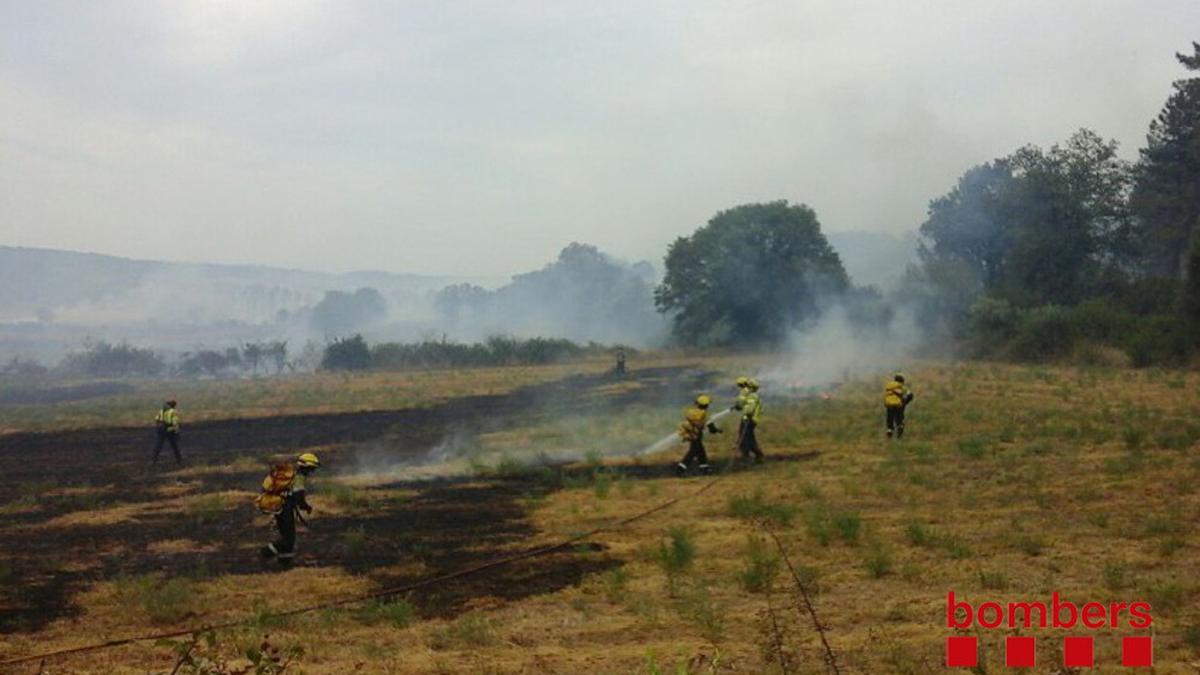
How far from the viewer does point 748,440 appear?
732 inches

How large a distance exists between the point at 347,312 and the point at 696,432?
155 m

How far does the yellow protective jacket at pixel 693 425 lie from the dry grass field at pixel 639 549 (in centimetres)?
117

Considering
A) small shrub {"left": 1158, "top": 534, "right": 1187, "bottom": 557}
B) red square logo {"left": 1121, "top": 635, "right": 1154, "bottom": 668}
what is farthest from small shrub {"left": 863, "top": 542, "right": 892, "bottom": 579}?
small shrub {"left": 1158, "top": 534, "right": 1187, "bottom": 557}

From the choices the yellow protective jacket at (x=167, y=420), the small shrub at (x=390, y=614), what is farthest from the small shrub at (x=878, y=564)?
the yellow protective jacket at (x=167, y=420)

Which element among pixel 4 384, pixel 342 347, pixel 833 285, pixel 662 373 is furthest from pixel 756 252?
pixel 4 384

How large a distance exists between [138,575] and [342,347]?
57790 mm

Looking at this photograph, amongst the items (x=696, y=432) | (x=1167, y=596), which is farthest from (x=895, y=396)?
(x=1167, y=596)

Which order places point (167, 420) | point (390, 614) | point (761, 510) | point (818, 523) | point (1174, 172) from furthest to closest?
point (1174, 172)
point (167, 420)
point (761, 510)
point (818, 523)
point (390, 614)

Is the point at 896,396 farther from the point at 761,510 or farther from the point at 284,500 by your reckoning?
the point at 284,500

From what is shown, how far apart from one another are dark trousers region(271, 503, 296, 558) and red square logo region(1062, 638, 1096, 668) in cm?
964

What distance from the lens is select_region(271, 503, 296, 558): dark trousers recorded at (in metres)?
11.8

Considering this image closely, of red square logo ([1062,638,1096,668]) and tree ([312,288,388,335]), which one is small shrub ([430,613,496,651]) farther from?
tree ([312,288,388,335])

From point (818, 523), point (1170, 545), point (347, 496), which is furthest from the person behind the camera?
point (347, 496)

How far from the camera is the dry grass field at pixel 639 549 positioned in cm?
814
